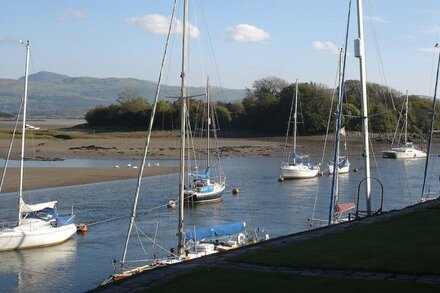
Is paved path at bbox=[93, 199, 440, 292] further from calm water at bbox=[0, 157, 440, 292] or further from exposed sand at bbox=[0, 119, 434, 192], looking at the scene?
exposed sand at bbox=[0, 119, 434, 192]

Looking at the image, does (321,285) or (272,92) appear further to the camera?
(272,92)

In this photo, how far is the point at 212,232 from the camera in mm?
27625

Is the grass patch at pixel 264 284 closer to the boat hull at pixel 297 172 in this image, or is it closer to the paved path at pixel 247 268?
the paved path at pixel 247 268

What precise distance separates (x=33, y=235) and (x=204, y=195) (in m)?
17.0

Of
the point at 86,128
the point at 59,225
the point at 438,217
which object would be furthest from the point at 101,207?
the point at 86,128

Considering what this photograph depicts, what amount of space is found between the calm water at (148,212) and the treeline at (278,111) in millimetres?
42390

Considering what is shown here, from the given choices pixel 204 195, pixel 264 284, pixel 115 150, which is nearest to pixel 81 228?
pixel 204 195

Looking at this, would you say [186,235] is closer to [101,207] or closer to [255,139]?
[101,207]

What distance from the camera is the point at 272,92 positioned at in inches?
5472

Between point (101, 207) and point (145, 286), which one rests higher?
point (145, 286)

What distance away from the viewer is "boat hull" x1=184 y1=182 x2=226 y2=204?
45.0 m

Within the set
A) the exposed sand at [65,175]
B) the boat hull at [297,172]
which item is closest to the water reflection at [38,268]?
the exposed sand at [65,175]

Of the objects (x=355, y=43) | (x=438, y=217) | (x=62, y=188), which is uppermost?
(x=355, y=43)

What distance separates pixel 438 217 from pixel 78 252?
57.7 feet
